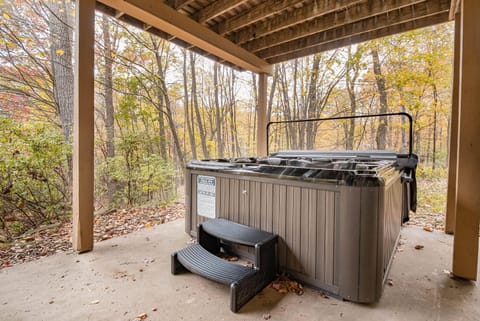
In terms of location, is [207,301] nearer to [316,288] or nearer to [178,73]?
[316,288]

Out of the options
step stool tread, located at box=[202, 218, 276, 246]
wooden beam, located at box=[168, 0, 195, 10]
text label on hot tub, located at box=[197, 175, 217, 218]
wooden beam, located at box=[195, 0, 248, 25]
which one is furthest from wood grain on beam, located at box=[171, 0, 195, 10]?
step stool tread, located at box=[202, 218, 276, 246]

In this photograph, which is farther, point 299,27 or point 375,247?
point 299,27

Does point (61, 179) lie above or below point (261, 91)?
below

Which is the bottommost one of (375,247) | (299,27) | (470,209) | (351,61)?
(375,247)

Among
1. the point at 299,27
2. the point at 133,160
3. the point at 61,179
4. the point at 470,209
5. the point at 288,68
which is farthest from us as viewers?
the point at 288,68

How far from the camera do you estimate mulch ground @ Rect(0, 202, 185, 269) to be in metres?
2.27

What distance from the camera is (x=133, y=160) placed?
168 inches

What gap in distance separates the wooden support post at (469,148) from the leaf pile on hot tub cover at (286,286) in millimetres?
1407

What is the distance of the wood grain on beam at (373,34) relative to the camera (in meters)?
2.98

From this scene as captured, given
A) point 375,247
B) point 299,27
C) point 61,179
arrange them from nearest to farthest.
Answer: point 375,247
point 61,179
point 299,27

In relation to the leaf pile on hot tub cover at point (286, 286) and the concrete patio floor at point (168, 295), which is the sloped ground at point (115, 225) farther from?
the leaf pile on hot tub cover at point (286, 286)

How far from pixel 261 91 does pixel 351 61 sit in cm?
382

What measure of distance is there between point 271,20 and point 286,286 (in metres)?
3.51

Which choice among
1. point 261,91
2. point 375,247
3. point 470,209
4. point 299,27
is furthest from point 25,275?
point 299,27
